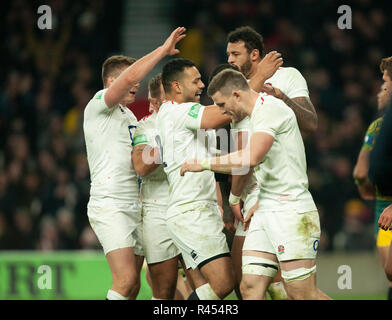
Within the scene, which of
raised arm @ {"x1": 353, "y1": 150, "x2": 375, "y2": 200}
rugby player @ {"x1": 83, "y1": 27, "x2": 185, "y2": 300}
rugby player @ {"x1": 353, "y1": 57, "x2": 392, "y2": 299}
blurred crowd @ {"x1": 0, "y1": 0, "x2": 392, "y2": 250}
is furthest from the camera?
blurred crowd @ {"x1": 0, "y1": 0, "x2": 392, "y2": 250}

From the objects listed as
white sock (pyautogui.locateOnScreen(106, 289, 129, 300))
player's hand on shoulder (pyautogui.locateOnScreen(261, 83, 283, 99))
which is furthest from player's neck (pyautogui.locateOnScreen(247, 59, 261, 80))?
white sock (pyautogui.locateOnScreen(106, 289, 129, 300))

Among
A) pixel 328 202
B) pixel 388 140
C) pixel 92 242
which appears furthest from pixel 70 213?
pixel 388 140

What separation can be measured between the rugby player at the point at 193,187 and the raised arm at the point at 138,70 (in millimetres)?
188

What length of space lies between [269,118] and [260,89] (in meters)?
0.67

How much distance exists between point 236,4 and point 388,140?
419 inches

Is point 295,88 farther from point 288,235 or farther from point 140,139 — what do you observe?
point 288,235

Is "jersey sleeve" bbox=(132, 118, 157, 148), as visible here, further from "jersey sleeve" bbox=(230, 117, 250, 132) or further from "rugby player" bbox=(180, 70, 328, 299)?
"rugby player" bbox=(180, 70, 328, 299)

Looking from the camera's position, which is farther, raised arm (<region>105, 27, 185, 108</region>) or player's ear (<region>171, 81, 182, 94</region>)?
player's ear (<region>171, 81, 182, 94</region>)

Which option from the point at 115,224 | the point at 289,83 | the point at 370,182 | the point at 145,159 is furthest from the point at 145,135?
the point at 370,182

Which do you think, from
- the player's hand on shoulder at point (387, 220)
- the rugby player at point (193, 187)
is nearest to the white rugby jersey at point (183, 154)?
the rugby player at point (193, 187)

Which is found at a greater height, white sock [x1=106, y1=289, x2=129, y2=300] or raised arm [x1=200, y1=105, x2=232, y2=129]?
raised arm [x1=200, y1=105, x2=232, y2=129]

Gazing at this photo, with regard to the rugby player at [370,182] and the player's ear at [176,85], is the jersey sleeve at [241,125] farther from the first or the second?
the rugby player at [370,182]

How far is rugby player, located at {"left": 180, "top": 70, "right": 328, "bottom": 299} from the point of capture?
16.8 ft

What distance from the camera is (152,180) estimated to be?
20.7ft
